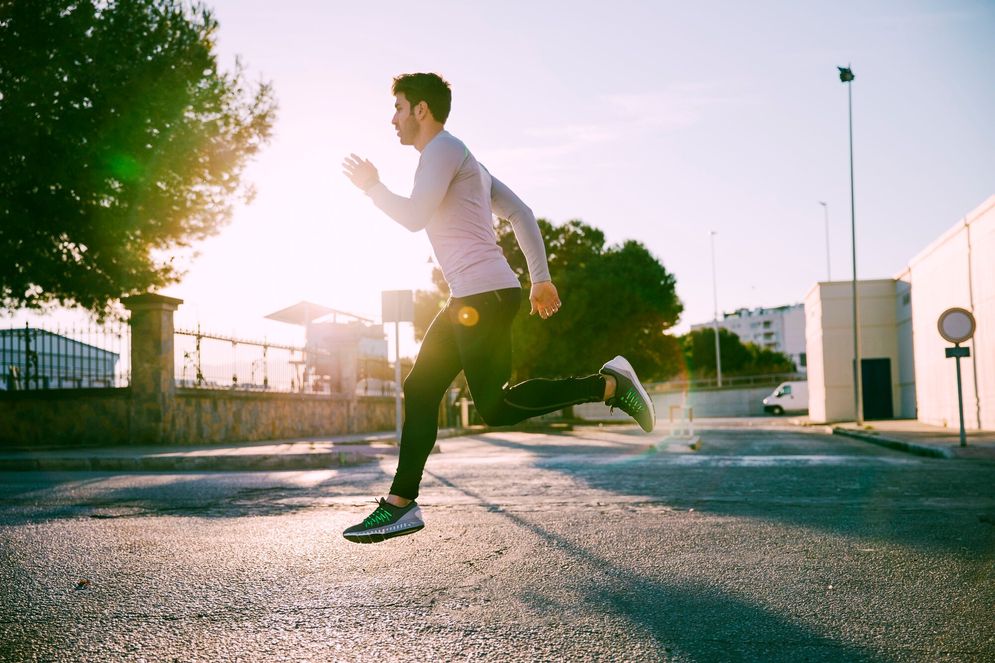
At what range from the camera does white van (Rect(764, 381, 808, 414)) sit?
5484cm

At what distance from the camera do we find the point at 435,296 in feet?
138

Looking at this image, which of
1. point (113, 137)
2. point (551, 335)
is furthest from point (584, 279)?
point (113, 137)

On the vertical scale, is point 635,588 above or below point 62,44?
below

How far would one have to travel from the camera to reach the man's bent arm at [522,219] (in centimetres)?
402

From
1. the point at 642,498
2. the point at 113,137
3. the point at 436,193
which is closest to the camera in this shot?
the point at 436,193

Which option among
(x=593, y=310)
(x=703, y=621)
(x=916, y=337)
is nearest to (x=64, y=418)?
(x=703, y=621)

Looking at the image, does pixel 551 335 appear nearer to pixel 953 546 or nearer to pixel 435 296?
pixel 435 296

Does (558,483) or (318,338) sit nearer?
(558,483)

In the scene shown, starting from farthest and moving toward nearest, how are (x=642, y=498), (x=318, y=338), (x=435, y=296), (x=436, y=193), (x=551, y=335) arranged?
(x=435, y=296), (x=551, y=335), (x=318, y=338), (x=642, y=498), (x=436, y=193)

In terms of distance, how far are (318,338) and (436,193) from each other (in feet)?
70.2

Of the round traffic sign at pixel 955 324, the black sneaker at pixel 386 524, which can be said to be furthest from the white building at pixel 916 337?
the black sneaker at pixel 386 524

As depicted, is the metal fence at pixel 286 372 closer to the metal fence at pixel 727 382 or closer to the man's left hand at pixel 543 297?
the man's left hand at pixel 543 297

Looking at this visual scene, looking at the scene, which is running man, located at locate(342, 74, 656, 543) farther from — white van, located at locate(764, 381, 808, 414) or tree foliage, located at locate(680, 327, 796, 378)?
tree foliage, located at locate(680, 327, 796, 378)

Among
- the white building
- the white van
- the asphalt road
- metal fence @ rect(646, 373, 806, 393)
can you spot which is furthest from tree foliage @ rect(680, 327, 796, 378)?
the asphalt road
